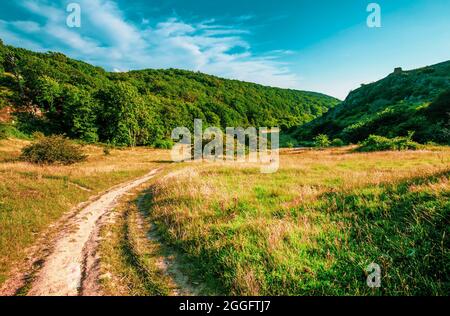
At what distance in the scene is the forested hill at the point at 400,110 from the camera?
1309 inches

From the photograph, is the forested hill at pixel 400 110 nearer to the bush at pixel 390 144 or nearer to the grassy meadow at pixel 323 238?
the bush at pixel 390 144

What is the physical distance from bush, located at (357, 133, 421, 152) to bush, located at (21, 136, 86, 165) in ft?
121

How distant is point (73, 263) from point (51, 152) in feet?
81.0

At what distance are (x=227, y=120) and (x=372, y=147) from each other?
123 m

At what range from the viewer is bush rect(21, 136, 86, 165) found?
25891 mm

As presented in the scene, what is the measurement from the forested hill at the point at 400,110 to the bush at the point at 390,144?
9.29 ft

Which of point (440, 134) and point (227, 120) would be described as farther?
point (227, 120)

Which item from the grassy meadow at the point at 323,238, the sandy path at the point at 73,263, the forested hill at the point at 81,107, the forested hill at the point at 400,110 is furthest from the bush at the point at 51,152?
the forested hill at the point at 400,110

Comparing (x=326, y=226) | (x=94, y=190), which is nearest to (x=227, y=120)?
(x=94, y=190)

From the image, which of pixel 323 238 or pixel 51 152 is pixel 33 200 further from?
pixel 51 152

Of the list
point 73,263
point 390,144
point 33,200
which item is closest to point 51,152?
point 33,200
